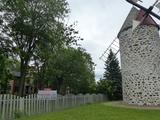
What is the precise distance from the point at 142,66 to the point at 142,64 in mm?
181

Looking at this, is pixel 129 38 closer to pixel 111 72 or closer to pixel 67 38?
pixel 67 38

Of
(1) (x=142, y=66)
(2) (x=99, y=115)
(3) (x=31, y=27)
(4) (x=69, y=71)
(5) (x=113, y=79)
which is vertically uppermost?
(3) (x=31, y=27)

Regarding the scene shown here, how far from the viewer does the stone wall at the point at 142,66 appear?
22359 millimetres

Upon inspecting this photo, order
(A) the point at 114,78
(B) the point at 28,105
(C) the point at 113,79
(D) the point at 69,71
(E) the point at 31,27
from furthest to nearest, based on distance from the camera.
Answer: (A) the point at 114,78 < (C) the point at 113,79 < (D) the point at 69,71 < (E) the point at 31,27 < (B) the point at 28,105

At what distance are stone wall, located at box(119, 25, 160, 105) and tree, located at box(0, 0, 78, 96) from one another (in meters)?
6.84

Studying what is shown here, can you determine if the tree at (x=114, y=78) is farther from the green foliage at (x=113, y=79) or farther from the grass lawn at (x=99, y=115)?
the grass lawn at (x=99, y=115)

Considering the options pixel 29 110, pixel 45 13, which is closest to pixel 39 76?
pixel 45 13

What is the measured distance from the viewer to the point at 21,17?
65.9 ft

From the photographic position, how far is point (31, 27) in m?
20.3

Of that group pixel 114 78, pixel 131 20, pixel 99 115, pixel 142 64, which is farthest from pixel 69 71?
pixel 99 115

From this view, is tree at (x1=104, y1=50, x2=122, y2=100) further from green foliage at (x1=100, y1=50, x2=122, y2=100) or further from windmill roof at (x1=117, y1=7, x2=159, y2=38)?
windmill roof at (x1=117, y1=7, x2=159, y2=38)

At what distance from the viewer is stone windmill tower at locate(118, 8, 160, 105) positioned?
73.4 ft

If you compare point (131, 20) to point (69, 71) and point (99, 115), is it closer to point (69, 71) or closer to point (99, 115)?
point (69, 71)

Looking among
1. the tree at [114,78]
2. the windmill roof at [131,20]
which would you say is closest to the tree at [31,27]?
the windmill roof at [131,20]
